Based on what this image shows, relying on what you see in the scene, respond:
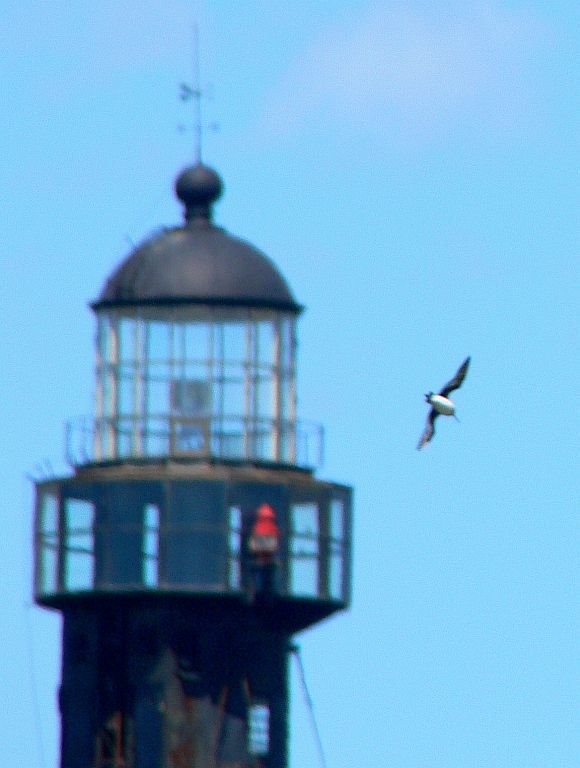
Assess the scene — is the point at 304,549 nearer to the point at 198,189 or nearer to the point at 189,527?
the point at 189,527

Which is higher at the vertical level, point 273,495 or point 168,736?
point 273,495

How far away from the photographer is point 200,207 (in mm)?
60906

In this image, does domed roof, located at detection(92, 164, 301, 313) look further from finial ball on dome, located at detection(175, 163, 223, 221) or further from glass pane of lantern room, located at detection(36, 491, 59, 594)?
glass pane of lantern room, located at detection(36, 491, 59, 594)

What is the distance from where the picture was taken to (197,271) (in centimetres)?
5978

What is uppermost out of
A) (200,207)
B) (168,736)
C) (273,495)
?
(200,207)

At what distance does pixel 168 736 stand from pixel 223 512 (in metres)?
3.41

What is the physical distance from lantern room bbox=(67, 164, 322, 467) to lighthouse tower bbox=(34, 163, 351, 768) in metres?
0.02

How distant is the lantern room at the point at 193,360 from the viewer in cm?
5947

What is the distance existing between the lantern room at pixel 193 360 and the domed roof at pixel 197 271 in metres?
0.02

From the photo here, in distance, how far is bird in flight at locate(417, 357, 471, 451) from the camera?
2327 inches

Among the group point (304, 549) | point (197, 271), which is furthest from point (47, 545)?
point (197, 271)

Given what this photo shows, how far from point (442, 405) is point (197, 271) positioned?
426cm

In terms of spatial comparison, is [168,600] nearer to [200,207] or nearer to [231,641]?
[231,641]

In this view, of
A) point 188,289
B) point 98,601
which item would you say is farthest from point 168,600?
point 188,289
